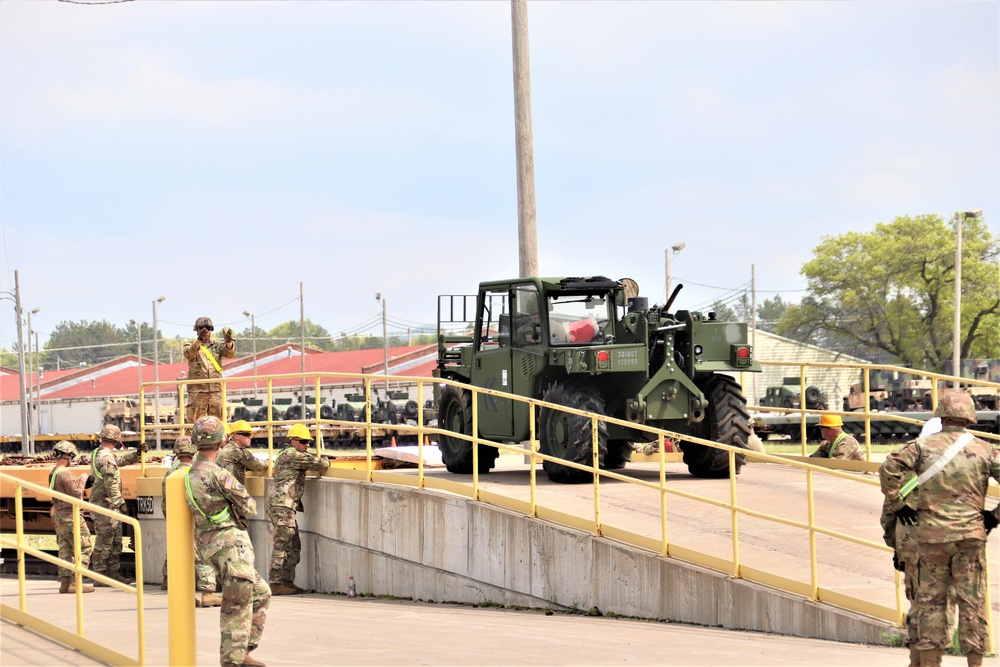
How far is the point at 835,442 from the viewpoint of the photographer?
14211 mm

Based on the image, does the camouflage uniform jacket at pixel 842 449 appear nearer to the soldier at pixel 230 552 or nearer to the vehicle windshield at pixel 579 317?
the vehicle windshield at pixel 579 317

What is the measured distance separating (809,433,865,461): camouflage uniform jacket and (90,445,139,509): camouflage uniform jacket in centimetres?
867

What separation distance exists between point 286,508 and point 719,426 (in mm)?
Result: 5113

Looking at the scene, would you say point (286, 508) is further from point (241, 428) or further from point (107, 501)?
point (107, 501)

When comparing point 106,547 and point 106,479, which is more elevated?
point 106,479

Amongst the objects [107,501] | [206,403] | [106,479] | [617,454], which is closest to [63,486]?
[106,479]

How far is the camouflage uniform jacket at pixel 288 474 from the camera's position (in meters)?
13.5

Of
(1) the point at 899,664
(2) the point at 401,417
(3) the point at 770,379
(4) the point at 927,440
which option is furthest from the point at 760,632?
(3) the point at 770,379

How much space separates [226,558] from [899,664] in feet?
14.7

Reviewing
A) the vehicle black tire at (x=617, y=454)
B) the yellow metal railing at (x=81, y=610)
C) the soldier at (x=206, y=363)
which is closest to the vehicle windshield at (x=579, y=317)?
the vehicle black tire at (x=617, y=454)

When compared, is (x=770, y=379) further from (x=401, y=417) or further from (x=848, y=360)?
(x=401, y=417)

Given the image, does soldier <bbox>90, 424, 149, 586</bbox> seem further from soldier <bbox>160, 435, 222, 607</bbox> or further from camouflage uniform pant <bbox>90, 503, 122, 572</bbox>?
soldier <bbox>160, 435, 222, 607</bbox>

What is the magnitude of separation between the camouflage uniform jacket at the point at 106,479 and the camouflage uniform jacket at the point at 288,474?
2689 millimetres

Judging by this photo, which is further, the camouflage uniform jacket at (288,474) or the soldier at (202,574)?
Result: the camouflage uniform jacket at (288,474)
